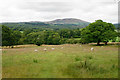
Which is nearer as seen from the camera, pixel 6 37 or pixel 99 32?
pixel 99 32

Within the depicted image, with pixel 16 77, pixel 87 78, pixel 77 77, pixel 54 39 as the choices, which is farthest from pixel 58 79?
pixel 54 39

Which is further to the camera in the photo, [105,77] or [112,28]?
[112,28]

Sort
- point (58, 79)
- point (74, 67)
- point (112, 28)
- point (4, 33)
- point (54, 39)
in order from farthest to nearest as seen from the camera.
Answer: point (54, 39)
point (112, 28)
point (4, 33)
point (74, 67)
point (58, 79)

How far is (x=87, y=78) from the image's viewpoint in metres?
6.90

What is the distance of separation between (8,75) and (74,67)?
174 inches

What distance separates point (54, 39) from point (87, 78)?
60.9 metres

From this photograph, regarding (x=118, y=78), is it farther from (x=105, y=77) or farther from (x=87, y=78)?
(x=87, y=78)

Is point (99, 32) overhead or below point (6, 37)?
overhead

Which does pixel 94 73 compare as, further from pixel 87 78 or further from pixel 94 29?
pixel 94 29

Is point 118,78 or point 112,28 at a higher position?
point 112,28

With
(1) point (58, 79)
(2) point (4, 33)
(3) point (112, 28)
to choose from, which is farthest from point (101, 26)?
(1) point (58, 79)

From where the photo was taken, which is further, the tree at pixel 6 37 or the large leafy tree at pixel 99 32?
the tree at pixel 6 37

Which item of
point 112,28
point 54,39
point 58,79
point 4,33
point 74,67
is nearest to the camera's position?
point 58,79

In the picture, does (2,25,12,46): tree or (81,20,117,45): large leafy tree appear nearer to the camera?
(81,20,117,45): large leafy tree
